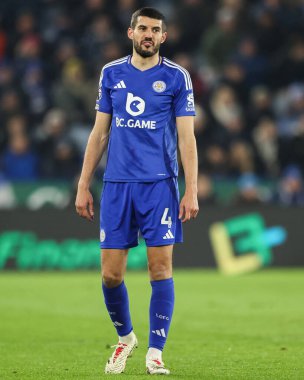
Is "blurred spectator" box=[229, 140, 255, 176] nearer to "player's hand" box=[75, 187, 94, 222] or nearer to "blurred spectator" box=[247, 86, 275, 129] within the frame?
"blurred spectator" box=[247, 86, 275, 129]

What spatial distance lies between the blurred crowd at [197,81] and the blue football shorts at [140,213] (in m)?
10.3

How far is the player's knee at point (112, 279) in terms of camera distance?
7188 mm

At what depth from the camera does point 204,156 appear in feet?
60.0

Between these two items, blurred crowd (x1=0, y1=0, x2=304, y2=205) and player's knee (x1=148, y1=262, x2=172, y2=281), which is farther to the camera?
blurred crowd (x1=0, y1=0, x2=304, y2=205)

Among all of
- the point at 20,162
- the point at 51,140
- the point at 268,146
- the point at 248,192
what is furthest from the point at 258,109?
the point at 20,162

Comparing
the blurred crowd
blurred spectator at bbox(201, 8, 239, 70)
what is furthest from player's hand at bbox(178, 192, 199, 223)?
blurred spectator at bbox(201, 8, 239, 70)

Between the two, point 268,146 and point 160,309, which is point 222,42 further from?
point 160,309

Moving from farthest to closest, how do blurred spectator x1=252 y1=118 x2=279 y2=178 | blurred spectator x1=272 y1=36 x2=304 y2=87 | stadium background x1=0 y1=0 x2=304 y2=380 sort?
blurred spectator x1=272 y1=36 x2=304 y2=87, blurred spectator x1=252 y1=118 x2=279 y2=178, stadium background x1=0 y1=0 x2=304 y2=380

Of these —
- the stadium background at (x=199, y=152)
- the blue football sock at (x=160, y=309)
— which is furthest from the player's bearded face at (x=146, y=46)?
the stadium background at (x=199, y=152)

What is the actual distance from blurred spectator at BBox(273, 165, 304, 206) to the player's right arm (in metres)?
10.7

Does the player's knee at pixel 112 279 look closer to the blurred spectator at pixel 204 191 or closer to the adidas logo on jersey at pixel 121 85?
the adidas logo on jersey at pixel 121 85

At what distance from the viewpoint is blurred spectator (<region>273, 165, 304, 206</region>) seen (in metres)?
17.9

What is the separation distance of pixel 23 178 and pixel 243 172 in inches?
140

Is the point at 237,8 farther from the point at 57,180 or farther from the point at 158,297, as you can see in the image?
the point at 158,297
